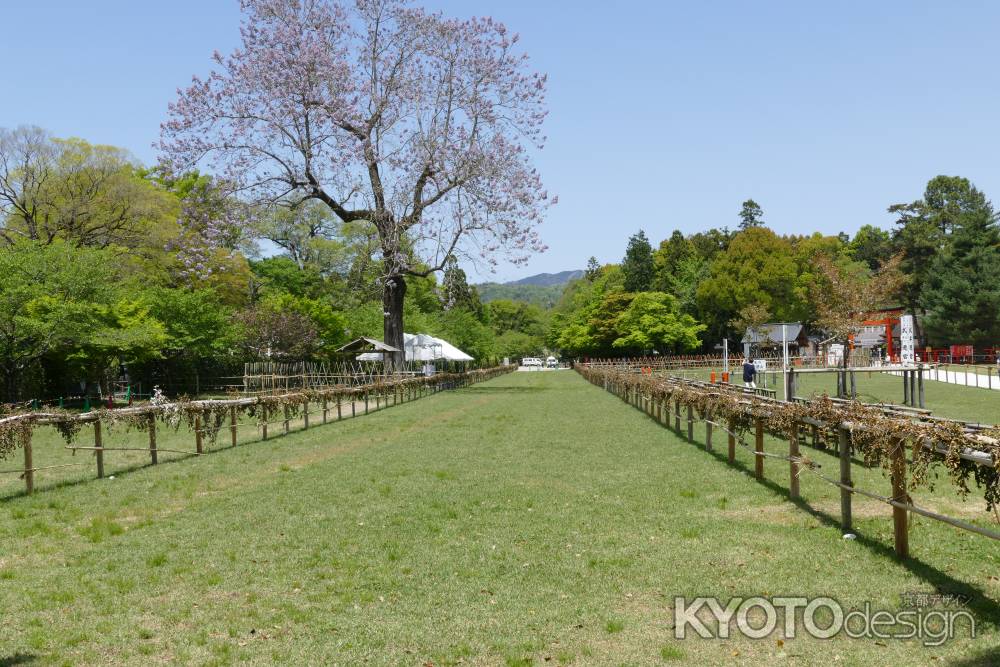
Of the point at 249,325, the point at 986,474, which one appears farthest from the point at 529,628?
the point at 249,325

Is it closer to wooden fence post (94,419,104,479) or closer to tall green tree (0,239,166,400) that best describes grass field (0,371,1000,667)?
wooden fence post (94,419,104,479)

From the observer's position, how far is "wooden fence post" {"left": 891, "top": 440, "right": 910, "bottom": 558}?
6.56 metres

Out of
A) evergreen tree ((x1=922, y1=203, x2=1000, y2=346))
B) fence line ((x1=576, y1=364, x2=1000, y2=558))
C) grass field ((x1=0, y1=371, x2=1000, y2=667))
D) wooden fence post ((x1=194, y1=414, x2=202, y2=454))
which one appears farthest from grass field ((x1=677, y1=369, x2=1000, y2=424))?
evergreen tree ((x1=922, y1=203, x2=1000, y2=346))

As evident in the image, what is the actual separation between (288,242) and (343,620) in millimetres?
67442

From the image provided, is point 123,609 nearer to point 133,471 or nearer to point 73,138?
point 133,471

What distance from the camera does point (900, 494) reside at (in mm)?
6688

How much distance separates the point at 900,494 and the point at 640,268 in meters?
92.2

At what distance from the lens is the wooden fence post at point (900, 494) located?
6.56 meters

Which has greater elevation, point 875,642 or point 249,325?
point 249,325

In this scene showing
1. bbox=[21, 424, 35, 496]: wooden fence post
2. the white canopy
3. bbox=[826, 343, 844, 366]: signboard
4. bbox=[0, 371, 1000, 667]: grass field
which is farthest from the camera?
the white canopy

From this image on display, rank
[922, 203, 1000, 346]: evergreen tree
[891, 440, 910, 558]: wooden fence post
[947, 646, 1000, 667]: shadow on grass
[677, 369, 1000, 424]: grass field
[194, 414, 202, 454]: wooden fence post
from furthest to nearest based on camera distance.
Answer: [922, 203, 1000, 346]: evergreen tree → [677, 369, 1000, 424]: grass field → [194, 414, 202, 454]: wooden fence post → [891, 440, 910, 558]: wooden fence post → [947, 646, 1000, 667]: shadow on grass

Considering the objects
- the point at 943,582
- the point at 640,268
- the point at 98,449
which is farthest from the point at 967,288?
the point at 98,449

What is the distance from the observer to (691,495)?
999 centimetres

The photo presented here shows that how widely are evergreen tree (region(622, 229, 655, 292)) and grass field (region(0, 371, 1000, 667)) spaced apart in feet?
282
